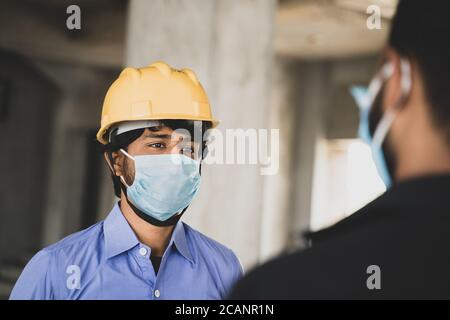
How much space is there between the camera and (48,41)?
724cm

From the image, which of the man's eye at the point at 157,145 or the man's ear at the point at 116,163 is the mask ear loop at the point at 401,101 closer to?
the man's eye at the point at 157,145

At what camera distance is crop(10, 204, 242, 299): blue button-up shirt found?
2152mm

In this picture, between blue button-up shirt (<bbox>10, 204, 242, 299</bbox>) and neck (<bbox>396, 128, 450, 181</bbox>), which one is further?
blue button-up shirt (<bbox>10, 204, 242, 299</bbox>)

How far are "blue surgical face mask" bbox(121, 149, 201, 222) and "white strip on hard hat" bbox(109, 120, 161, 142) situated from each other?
0.27 ft

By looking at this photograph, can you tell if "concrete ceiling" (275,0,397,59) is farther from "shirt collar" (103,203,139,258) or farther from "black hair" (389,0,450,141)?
"black hair" (389,0,450,141)

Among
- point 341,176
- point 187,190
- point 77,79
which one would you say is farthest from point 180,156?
point 341,176

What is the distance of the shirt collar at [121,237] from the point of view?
230 centimetres

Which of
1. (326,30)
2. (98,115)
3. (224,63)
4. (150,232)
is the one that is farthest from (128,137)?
(98,115)

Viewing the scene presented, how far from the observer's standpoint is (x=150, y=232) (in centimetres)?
241

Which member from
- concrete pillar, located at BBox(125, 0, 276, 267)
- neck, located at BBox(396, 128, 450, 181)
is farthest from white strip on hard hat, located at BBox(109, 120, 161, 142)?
neck, located at BBox(396, 128, 450, 181)

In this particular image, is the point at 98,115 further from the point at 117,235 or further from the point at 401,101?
the point at 401,101

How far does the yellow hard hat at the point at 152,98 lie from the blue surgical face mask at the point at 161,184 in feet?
0.46

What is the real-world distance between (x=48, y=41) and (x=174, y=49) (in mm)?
4090

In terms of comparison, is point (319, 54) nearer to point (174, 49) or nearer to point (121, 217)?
point (174, 49)
